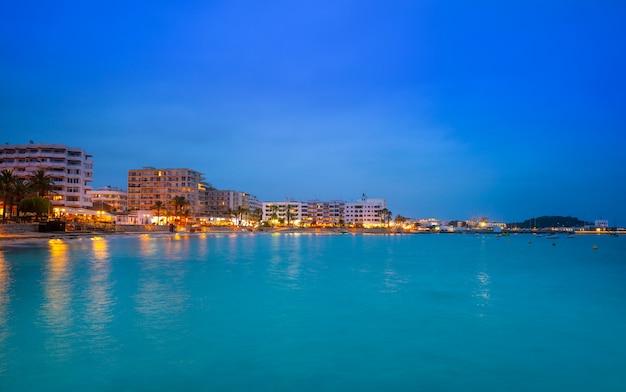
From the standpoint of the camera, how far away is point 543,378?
41.4ft

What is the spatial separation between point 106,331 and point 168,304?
18.1 ft

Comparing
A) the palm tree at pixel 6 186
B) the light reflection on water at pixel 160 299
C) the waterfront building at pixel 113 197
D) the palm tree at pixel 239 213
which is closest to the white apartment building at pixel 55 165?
the palm tree at pixel 6 186

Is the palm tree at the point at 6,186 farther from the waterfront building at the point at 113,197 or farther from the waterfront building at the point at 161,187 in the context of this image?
the waterfront building at the point at 113,197

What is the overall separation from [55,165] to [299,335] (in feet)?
317

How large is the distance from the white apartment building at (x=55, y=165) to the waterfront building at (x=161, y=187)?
58.9m

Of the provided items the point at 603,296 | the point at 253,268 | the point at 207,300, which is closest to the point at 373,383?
the point at 207,300

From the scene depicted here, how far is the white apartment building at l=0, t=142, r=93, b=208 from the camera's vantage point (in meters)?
95.6

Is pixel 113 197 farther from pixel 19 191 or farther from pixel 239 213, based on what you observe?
pixel 19 191

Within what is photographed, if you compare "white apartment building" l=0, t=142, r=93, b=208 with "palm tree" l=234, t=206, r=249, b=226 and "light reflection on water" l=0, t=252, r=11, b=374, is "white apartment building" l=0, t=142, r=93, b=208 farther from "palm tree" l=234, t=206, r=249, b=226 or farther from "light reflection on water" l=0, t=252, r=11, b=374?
"palm tree" l=234, t=206, r=249, b=226

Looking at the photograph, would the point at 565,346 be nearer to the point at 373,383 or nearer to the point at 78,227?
the point at 373,383

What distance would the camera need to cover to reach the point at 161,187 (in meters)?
162

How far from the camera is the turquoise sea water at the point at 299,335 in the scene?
39.8 feet

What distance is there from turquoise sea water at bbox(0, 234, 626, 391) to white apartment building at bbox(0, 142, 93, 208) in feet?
234

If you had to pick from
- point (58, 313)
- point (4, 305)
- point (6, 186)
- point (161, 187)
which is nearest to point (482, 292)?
point (58, 313)
